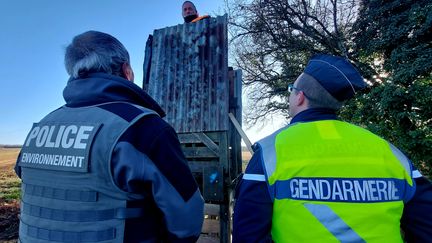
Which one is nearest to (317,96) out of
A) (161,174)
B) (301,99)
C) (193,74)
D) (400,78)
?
(301,99)

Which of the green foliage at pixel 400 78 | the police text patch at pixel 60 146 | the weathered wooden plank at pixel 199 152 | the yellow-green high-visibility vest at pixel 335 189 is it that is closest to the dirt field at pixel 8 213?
the weathered wooden plank at pixel 199 152

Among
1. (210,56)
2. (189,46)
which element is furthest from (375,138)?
(189,46)

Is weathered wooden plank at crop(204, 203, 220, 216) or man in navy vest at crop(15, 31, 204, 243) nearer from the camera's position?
man in navy vest at crop(15, 31, 204, 243)

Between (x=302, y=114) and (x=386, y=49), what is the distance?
10.5 metres

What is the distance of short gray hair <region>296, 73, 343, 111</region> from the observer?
4.75 feet

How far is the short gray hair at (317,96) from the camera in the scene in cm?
145

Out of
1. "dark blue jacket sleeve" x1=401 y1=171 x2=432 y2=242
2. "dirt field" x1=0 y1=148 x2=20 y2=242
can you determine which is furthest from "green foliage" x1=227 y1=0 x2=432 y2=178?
"dirt field" x1=0 y1=148 x2=20 y2=242

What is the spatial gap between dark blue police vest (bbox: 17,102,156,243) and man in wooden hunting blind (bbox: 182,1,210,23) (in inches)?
213

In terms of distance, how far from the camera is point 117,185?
4.13ft

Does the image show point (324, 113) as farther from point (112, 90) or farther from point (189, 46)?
point (189, 46)

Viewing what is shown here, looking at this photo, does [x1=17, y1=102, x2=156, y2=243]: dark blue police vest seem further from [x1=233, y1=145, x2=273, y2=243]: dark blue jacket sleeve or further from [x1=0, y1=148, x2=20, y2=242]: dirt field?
[x1=0, y1=148, x2=20, y2=242]: dirt field

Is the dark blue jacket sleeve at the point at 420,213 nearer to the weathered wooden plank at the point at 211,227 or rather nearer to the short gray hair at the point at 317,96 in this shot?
the short gray hair at the point at 317,96

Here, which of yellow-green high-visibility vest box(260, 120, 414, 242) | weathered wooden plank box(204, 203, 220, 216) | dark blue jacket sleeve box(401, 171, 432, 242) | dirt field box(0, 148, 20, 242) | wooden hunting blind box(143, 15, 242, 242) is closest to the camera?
yellow-green high-visibility vest box(260, 120, 414, 242)

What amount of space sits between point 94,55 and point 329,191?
1.32m
